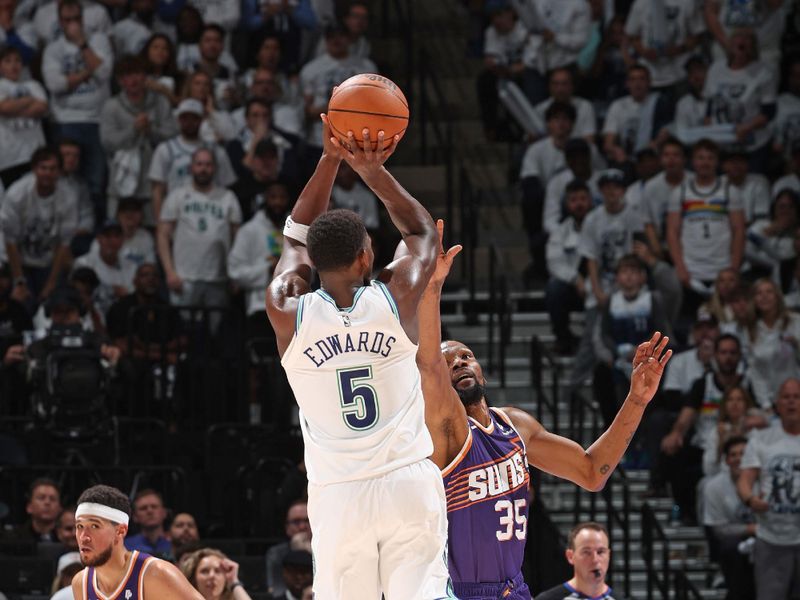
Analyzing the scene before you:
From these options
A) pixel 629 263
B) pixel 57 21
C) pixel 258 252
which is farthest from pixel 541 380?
pixel 57 21

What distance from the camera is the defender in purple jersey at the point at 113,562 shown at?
845cm

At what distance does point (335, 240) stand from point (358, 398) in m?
0.63

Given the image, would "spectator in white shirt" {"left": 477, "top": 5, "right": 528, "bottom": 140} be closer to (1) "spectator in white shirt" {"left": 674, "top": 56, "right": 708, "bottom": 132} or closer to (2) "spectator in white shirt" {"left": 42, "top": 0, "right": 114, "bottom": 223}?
(1) "spectator in white shirt" {"left": 674, "top": 56, "right": 708, "bottom": 132}

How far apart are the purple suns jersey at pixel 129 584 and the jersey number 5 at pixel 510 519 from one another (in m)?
2.02

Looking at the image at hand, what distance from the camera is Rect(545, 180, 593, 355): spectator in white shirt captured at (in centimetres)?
1550

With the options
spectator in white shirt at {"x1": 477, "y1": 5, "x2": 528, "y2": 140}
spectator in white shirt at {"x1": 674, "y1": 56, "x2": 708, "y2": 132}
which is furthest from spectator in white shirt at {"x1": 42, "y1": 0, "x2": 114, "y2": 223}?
spectator in white shirt at {"x1": 674, "y1": 56, "x2": 708, "y2": 132}

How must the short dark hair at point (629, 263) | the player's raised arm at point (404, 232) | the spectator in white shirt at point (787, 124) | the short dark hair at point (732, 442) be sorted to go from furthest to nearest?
the spectator in white shirt at point (787, 124)
the short dark hair at point (629, 263)
the short dark hair at point (732, 442)
the player's raised arm at point (404, 232)

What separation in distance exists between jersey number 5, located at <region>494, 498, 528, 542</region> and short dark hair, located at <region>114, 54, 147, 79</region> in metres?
9.32

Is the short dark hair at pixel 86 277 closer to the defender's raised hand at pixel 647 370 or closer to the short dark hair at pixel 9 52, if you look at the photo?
the short dark hair at pixel 9 52

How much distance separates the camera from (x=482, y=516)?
7527 mm

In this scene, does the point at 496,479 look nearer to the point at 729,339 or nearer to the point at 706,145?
the point at 729,339

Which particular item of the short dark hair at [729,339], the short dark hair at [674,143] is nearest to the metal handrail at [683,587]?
the short dark hair at [729,339]

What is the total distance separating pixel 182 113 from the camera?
15.6 metres

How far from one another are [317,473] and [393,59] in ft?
41.6
